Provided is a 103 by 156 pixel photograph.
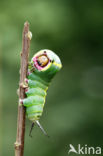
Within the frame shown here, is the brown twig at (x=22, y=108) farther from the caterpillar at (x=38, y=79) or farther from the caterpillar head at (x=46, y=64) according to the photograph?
the caterpillar head at (x=46, y=64)

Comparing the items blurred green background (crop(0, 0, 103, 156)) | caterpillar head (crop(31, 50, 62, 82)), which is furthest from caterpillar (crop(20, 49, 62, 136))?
blurred green background (crop(0, 0, 103, 156))

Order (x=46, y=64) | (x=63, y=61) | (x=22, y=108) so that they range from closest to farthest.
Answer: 1. (x=22, y=108)
2. (x=46, y=64)
3. (x=63, y=61)

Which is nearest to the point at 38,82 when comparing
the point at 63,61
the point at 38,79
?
the point at 38,79

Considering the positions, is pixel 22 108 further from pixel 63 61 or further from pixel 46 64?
pixel 63 61

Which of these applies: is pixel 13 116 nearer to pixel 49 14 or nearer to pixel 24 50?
pixel 49 14

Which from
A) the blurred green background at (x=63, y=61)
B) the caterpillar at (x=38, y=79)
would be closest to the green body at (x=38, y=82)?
the caterpillar at (x=38, y=79)

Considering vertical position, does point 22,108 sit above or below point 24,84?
below
